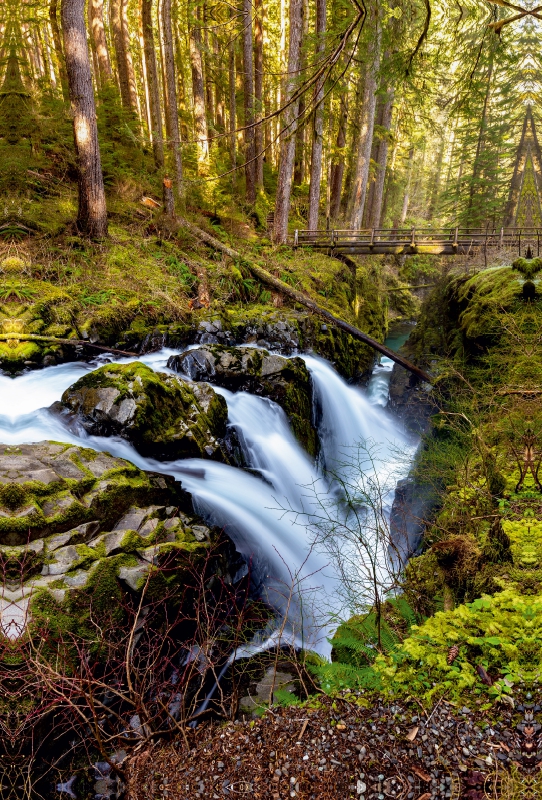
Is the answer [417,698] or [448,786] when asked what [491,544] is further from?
[448,786]

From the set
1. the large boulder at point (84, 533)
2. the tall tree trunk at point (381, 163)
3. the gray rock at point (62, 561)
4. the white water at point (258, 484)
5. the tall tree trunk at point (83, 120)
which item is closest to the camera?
the large boulder at point (84, 533)

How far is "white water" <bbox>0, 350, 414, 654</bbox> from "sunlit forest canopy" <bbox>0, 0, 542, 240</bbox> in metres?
3.88

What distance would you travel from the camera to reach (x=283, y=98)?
15.7 m

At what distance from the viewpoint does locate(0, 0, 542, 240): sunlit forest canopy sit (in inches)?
180

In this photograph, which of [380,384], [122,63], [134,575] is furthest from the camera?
[122,63]

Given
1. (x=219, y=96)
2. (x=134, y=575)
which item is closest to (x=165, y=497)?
(x=134, y=575)

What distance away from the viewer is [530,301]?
864cm

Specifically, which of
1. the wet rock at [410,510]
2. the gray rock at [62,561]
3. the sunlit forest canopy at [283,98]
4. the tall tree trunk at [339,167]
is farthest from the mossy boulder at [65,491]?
the tall tree trunk at [339,167]

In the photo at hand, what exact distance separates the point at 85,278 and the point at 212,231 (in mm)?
6307

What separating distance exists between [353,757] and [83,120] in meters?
12.1

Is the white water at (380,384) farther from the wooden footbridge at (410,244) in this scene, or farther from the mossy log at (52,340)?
the mossy log at (52,340)

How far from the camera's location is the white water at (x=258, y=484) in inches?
252

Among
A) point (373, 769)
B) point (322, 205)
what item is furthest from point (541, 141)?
point (322, 205)

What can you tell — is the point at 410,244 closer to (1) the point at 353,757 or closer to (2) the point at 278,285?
(2) the point at 278,285
